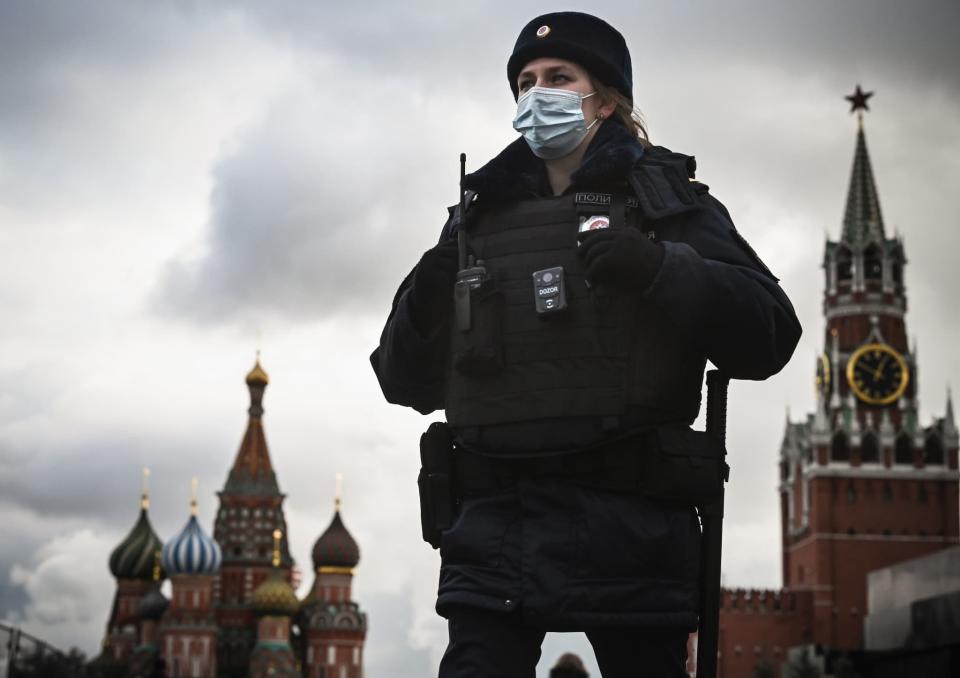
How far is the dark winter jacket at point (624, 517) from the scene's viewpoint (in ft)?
12.5

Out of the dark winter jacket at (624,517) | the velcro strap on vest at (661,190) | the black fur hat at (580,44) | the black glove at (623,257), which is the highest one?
the black fur hat at (580,44)

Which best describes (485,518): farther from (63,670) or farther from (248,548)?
(248,548)

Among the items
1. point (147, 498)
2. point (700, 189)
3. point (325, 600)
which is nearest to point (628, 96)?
point (700, 189)

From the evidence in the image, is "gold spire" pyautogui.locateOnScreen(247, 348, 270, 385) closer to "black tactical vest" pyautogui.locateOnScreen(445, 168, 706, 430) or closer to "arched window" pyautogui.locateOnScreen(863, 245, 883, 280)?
"arched window" pyautogui.locateOnScreen(863, 245, 883, 280)

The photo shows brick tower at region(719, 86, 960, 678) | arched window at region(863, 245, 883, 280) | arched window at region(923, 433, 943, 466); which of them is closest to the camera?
brick tower at region(719, 86, 960, 678)

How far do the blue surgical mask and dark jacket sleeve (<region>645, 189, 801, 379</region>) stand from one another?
1.13ft

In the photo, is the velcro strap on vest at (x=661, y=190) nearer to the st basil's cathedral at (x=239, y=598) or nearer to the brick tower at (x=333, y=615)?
the st basil's cathedral at (x=239, y=598)

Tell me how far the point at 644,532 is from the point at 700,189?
97 centimetres

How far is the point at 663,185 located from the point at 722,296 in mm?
405

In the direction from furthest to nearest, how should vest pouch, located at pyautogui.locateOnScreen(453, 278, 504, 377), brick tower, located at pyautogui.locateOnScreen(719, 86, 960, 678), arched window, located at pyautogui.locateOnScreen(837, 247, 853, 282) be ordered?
arched window, located at pyautogui.locateOnScreen(837, 247, 853, 282)
brick tower, located at pyautogui.locateOnScreen(719, 86, 960, 678)
vest pouch, located at pyautogui.locateOnScreen(453, 278, 504, 377)

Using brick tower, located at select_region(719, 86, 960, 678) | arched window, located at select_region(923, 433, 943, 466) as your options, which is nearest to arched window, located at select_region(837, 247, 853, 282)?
brick tower, located at select_region(719, 86, 960, 678)

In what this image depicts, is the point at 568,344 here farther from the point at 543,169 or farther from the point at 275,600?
the point at 275,600

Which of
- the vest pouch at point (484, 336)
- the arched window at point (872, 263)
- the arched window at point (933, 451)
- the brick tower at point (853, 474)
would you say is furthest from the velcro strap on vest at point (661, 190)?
the arched window at point (872, 263)

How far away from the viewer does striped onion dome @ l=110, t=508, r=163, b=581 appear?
9175cm
